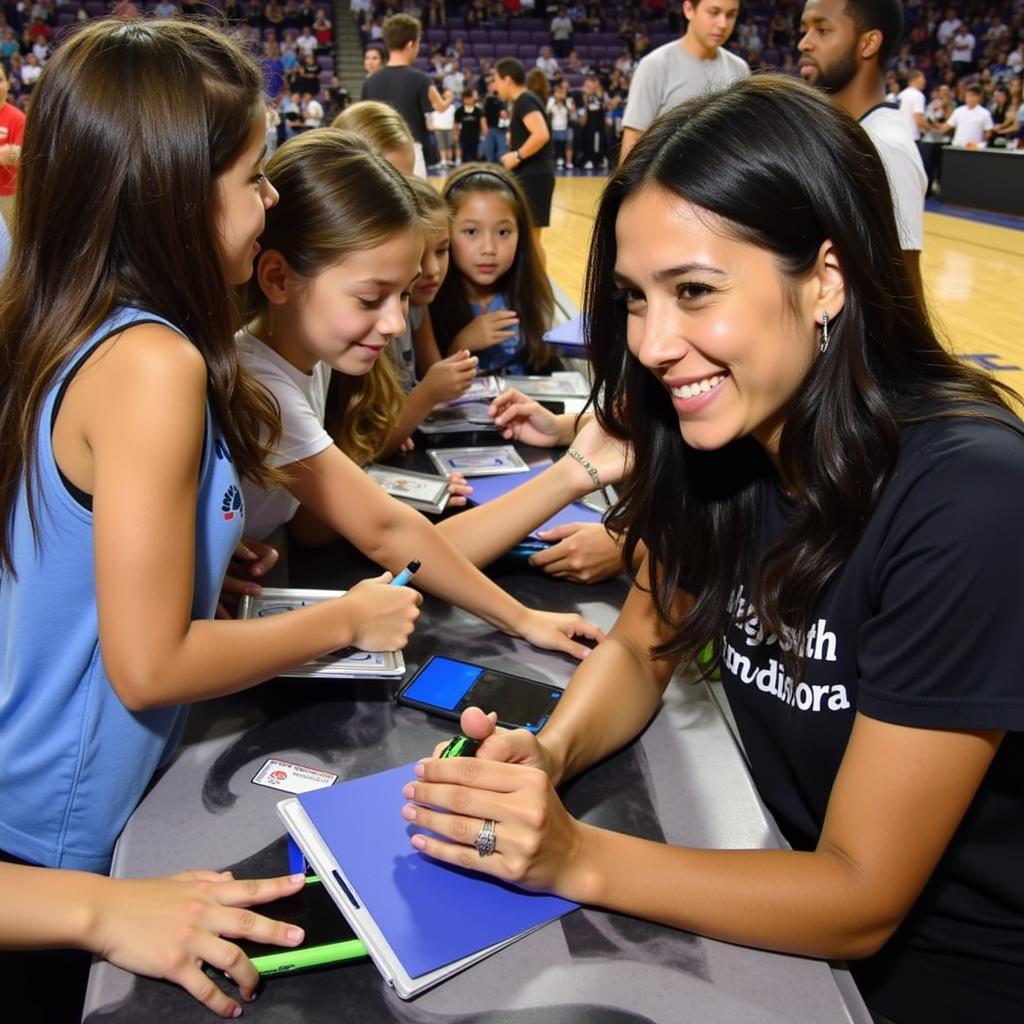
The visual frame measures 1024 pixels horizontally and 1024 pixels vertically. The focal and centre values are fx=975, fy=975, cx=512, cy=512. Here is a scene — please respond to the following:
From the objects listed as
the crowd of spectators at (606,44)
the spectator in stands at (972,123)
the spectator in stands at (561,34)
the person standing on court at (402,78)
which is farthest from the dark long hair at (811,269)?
the spectator in stands at (561,34)

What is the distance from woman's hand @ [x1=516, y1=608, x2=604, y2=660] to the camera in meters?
1.21

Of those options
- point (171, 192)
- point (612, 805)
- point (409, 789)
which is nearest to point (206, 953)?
point (409, 789)

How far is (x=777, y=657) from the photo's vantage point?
39.4 inches

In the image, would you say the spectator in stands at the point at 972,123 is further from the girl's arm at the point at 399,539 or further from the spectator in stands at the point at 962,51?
the girl's arm at the point at 399,539

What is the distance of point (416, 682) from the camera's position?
43.3 inches

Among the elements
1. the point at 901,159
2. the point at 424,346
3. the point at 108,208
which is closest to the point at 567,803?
the point at 108,208

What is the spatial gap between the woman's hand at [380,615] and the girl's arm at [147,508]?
188 mm

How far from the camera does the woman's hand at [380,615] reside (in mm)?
1088

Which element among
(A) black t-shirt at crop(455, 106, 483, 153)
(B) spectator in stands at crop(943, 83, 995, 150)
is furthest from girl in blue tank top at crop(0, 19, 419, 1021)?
(A) black t-shirt at crop(455, 106, 483, 153)

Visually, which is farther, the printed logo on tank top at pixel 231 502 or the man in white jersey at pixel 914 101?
the man in white jersey at pixel 914 101

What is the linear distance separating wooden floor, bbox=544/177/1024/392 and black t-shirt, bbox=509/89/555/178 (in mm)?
432

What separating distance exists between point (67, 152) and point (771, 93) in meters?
0.66

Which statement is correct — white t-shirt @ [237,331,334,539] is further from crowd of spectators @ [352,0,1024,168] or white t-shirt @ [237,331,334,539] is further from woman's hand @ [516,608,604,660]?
crowd of spectators @ [352,0,1024,168]

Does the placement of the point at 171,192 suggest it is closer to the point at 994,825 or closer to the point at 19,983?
the point at 19,983
